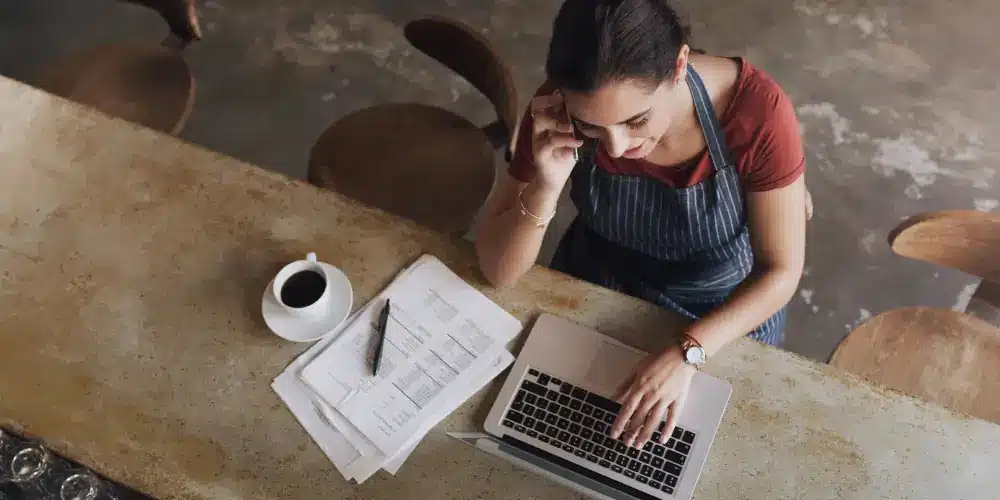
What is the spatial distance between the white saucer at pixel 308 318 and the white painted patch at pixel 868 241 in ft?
5.86

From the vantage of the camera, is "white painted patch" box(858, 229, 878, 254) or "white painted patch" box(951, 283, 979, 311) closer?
"white painted patch" box(951, 283, 979, 311)

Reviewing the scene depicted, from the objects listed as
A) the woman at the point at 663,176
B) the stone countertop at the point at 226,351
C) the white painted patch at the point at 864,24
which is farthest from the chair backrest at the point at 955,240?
the white painted patch at the point at 864,24

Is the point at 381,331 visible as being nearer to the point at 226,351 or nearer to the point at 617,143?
the point at 226,351

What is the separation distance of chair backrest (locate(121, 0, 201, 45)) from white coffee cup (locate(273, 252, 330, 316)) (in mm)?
1062

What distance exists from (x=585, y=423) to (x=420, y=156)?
37.7 inches

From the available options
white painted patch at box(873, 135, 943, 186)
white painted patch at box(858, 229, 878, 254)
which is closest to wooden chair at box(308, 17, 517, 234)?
white painted patch at box(858, 229, 878, 254)

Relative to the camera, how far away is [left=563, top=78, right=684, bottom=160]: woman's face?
3.26ft

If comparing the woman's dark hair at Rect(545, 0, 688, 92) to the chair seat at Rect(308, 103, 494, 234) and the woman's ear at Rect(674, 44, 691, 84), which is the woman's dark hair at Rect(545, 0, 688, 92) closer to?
the woman's ear at Rect(674, 44, 691, 84)

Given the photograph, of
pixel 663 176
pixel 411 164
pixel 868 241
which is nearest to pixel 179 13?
pixel 411 164

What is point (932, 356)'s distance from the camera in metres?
1.47

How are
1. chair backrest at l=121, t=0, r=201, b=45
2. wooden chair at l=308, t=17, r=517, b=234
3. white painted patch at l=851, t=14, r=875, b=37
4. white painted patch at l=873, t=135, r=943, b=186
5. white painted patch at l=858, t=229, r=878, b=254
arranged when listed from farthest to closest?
1. white painted patch at l=851, t=14, r=875, b=37
2. white painted patch at l=873, t=135, r=943, b=186
3. white painted patch at l=858, t=229, r=878, b=254
4. chair backrest at l=121, t=0, r=201, b=45
5. wooden chair at l=308, t=17, r=517, b=234

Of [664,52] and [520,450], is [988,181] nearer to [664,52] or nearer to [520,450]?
[664,52]

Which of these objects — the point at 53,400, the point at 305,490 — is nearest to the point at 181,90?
the point at 53,400

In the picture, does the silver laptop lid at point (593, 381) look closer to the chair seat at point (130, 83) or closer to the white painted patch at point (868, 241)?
the chair seat at point (130, 83)
